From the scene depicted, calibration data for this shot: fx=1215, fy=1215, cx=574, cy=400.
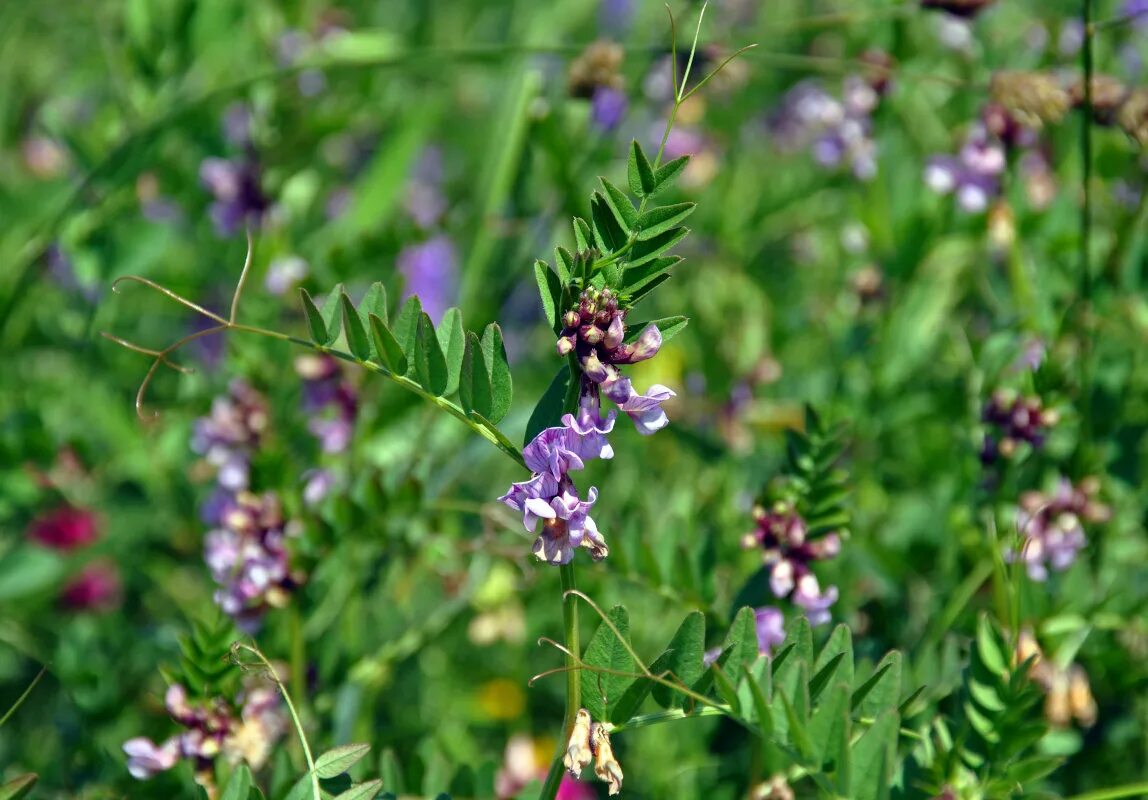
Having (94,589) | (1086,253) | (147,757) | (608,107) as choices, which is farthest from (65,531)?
(1086,253)

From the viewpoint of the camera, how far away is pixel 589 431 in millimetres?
883

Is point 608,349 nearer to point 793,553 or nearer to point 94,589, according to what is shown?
point 793,553

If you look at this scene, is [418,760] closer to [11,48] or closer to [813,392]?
[813,392]

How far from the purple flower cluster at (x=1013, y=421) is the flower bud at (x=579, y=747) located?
682 millimetres

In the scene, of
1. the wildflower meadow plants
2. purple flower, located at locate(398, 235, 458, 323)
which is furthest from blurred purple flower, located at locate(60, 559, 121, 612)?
purple flower, located at locate(398, 235, 458, 323)

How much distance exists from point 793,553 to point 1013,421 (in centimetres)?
37

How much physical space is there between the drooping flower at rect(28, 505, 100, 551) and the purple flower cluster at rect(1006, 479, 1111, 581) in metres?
1.45

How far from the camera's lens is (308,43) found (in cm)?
229

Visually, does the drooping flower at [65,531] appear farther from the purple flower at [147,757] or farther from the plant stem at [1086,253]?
the plant stem at [1086,253]

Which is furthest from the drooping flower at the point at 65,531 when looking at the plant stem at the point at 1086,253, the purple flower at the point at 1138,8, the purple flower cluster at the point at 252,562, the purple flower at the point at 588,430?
the purple flower at the point at 1138,8

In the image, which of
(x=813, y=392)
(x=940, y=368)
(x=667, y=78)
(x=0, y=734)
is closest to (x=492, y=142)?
(x=667, y=78)

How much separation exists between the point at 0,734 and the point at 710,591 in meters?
1.05

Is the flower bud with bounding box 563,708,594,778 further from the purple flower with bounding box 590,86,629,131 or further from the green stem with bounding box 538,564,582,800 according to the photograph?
the purple flower with bounding box 590,86,629,131

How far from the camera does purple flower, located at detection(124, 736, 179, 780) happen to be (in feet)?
3.86
